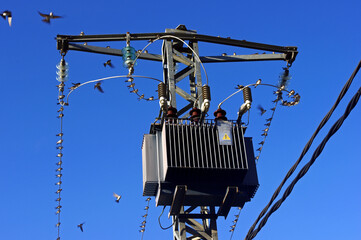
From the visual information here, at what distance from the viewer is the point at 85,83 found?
13.1 m

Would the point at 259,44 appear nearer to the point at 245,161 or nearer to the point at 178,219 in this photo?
the point at 245,161

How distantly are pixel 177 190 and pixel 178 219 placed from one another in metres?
0.83

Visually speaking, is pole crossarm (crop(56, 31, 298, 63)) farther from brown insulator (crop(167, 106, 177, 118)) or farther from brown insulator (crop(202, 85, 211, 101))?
brown insulator (crop(167, 106, 177, 118))

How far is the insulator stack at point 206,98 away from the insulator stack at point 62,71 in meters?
3.06

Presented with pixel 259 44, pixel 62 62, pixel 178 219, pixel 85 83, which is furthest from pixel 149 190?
pixel 259 44

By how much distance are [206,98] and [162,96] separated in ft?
2.87

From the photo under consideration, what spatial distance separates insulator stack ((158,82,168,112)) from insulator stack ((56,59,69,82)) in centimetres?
220

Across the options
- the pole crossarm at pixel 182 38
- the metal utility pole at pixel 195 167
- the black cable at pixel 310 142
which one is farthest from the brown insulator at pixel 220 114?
the black cable at pixel 310 142

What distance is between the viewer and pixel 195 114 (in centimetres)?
1238

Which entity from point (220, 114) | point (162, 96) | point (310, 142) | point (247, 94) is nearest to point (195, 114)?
point (220, 114)

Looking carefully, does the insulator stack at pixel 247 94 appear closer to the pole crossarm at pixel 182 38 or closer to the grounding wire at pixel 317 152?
the pole crossarm at pixel 182 38

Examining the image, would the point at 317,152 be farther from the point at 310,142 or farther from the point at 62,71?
the point at 62,71

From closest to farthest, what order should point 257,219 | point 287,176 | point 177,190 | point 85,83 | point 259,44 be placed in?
point 287,176 → point 257,219 → point 177,190 → point 85,83 → point 259,44

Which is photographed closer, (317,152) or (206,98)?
(317,152)
